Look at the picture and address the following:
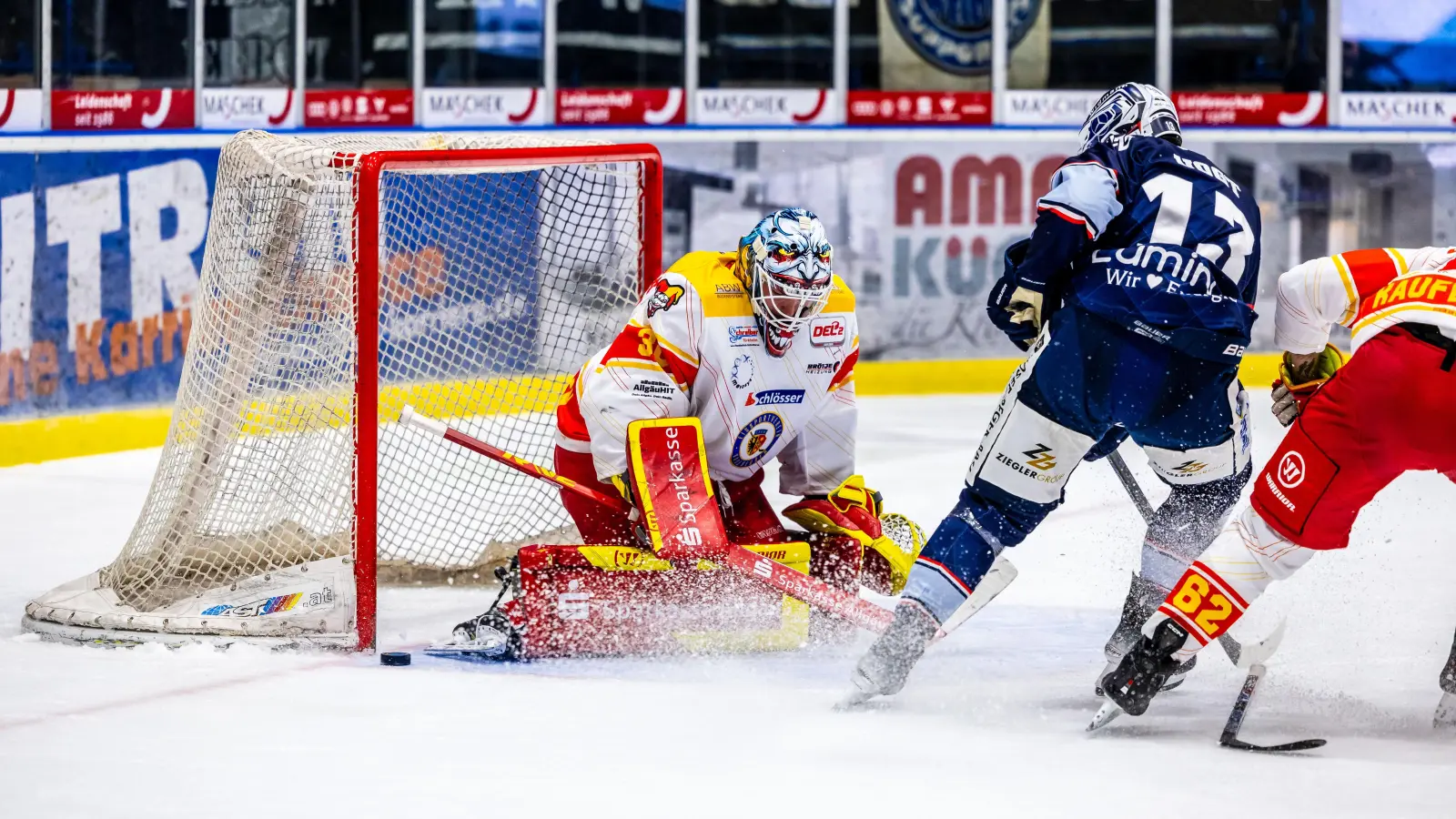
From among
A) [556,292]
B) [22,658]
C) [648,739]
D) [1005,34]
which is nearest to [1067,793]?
[648,739]

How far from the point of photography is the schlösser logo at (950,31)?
823cm

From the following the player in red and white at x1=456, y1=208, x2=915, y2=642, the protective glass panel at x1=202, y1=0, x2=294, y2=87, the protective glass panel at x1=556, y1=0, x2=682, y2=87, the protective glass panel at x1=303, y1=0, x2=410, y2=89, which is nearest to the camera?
the player in red and white at x1=456, y1=208, x2=915, y2=642

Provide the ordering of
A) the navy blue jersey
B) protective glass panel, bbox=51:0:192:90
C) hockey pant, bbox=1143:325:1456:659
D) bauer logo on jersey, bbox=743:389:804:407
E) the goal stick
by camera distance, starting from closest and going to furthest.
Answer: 1. hockey pant, bbox=1143:325:1456:659
2. the navy blue jersey
3. the goal stick
4. bauer logo on jersey, bbox=743:389:804:407
5. protective glass panel, bbox=51:0:192:90

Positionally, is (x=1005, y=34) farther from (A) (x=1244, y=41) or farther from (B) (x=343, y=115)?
(B) (x=343, y=115)

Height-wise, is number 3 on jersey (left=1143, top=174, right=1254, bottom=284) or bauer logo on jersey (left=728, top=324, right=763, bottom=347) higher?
number 3 on jersey (left=1143, top=174, right=1254, bottom=284)

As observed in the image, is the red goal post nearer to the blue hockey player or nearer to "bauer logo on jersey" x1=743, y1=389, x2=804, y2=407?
"bauer logo on jersey" x1=743, y1=389, x2=804, y2=407

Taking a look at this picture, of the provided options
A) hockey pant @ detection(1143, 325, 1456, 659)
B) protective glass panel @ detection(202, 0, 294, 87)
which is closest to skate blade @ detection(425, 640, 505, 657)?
hockey pant @ detection(1143, 325, 1456, 659)

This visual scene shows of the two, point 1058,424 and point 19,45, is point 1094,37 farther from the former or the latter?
point 1058,424

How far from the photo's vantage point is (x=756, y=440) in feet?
12.6

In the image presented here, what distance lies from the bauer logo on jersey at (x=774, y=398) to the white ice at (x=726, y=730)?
1.63 ft

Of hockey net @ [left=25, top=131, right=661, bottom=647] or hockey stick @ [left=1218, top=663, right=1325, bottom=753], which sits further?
hockey net @ [left=25, top=131, right=661, bottom=647]

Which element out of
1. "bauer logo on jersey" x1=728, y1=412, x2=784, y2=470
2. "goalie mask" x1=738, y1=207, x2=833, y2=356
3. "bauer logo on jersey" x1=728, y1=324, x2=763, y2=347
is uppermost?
"goalie mask" x1=738, y1=207, x2=833, y2=356

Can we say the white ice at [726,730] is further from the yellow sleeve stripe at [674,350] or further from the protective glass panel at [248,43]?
the protective glass panel at [248,43]

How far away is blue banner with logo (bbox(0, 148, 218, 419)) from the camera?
5.68 meters
